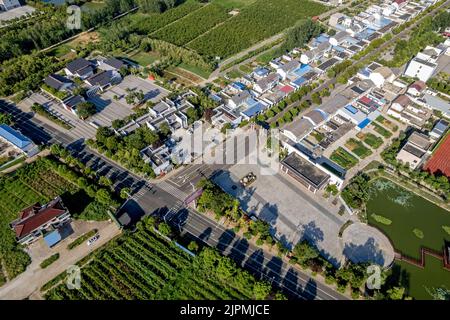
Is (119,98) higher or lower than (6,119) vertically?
lower

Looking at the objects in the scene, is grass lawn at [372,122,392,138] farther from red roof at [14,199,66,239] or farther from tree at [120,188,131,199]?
red roof at [14,199,66,239]

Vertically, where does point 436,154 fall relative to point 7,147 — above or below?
below

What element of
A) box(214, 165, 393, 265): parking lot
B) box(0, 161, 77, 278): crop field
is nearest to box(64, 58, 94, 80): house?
box(0, 161, 77, 278): crop field

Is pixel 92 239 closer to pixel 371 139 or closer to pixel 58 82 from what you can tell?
pixel 58 82

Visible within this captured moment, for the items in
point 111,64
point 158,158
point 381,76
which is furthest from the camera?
point 111,64

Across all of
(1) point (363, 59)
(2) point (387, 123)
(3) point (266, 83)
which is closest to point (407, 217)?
(2) point (387, 123)

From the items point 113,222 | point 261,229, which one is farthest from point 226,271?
point 113,222
